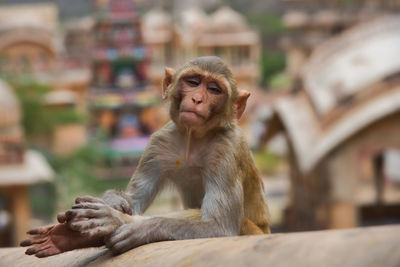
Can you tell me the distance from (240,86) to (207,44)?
2.50 m

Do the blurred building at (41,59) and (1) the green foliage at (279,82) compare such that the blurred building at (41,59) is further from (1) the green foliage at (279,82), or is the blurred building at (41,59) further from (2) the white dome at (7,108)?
(2) the white dome at (7,108)

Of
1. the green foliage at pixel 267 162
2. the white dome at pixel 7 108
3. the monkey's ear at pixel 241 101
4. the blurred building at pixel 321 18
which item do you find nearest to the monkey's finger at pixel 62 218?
the monkey's ear at pixel 241 101

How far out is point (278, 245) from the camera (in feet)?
6.68

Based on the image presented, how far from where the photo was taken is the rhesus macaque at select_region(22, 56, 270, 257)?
276cm

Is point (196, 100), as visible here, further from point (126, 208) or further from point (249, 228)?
point (249, 228)


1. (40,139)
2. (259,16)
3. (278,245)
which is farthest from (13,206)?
(259,16)

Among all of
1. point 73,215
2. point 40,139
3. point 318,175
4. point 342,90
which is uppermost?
point 73,215

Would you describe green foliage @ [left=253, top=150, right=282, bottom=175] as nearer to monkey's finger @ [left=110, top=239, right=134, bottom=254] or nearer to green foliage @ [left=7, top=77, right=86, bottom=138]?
green foliage @ [left=7, top=77, right=86, bottom=138]

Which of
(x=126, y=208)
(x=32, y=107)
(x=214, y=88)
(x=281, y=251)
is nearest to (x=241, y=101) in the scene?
(x=214, y=88)

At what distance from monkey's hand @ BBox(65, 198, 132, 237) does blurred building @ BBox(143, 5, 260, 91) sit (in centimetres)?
2768

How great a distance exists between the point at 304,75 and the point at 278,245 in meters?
10.2

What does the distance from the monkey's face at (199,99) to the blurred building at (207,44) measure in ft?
→ 89.2

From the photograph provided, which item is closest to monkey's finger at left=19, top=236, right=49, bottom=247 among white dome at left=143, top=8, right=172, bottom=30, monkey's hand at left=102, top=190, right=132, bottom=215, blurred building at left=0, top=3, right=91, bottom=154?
monkey's hand at left=102, top=190, right=132, bottom=215

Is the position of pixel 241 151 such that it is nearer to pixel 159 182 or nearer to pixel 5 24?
pixel 159 182
